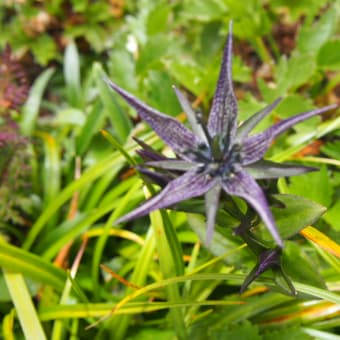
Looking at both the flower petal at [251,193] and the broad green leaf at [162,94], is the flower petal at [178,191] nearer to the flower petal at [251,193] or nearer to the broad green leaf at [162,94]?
the flower petal at [251,193]

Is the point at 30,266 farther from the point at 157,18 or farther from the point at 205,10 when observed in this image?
the point at 205,10

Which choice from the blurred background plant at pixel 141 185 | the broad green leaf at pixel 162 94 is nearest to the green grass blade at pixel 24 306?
the blurred background plant at pixel 141 185

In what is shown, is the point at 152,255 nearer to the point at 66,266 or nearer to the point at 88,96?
the point at 66,266

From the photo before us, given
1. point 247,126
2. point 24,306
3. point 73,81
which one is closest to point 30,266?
point 24,306

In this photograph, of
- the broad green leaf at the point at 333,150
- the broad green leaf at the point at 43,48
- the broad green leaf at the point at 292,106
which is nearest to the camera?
the broad green leaf at the point at 333,150

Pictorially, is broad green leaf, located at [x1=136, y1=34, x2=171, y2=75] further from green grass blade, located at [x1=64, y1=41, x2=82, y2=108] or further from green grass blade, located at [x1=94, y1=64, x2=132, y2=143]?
green grass blade, located at [x1=64, y1=41, x2=82, y2=108]

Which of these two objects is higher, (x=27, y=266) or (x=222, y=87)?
(x=222, y=87)

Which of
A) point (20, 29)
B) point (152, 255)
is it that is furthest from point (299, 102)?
point (20, 29)
